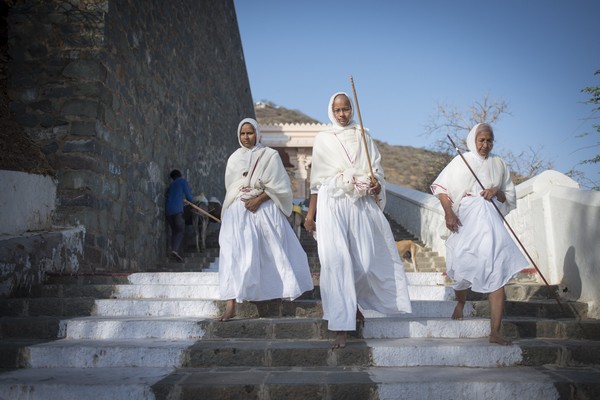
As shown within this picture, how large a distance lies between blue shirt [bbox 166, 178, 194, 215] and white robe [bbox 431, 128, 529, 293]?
5427 millimetres

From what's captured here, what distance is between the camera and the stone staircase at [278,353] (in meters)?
2.71

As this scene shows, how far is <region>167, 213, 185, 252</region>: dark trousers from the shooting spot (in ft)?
27.0

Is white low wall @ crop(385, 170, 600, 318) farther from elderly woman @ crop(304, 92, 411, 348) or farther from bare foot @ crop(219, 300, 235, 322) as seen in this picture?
bare foot @ crop(219, 300, 235, 322)

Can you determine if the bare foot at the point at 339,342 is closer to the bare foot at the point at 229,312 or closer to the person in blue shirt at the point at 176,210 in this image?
→ the bare foot at the point at 229,312

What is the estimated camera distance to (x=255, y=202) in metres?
4.22

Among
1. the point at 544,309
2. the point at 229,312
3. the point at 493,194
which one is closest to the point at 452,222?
the point at 493,194

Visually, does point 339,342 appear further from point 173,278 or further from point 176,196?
point 176,196

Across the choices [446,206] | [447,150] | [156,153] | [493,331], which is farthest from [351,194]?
[447,150]

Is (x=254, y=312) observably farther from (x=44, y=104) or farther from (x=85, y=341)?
(x=44, y=104)

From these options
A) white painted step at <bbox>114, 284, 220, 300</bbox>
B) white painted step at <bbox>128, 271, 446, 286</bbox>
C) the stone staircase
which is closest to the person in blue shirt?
white painted step at <bbox>128, 271, 446, 286</bbox>

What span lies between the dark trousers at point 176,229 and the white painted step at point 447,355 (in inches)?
225

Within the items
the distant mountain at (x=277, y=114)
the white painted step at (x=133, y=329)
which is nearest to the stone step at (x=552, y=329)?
the white painted step at (x=133, y=329)

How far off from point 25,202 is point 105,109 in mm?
1787

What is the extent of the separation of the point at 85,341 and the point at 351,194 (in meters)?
2.40
